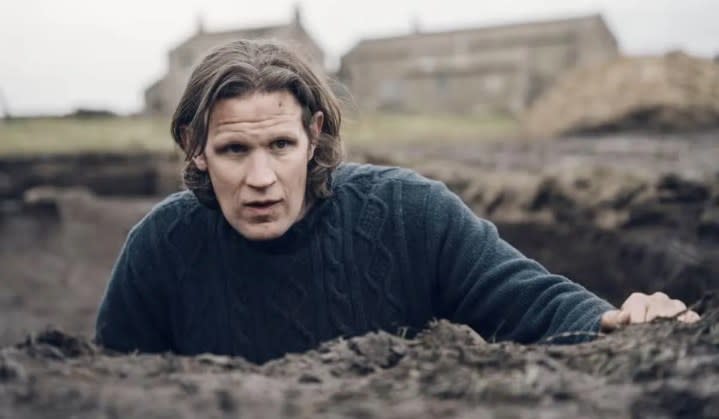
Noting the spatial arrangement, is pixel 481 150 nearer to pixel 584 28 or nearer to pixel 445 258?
pixel 445 258

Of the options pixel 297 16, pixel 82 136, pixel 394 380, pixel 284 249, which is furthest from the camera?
pixel 297 16

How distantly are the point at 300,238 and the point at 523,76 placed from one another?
27105 mm

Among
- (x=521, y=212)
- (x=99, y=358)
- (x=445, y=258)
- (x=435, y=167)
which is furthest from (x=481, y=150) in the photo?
(x=99, y=358)

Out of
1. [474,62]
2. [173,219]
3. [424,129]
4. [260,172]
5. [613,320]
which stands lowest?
[424,129]

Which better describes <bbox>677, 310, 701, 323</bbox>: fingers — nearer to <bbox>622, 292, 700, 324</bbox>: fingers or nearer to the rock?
<bbox>622, 292, 700, 324</bbox>: fingers

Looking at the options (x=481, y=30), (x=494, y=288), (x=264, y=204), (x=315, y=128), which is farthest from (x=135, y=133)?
(x=481, y=30)

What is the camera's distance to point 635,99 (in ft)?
51.0

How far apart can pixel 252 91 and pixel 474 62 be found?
104 ft

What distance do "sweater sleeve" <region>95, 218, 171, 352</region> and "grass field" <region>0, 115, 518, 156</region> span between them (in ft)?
27.2

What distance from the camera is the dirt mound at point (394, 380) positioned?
1610 millimetres

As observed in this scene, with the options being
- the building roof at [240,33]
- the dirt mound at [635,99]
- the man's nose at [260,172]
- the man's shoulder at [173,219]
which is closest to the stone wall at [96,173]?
the dirt mound at [635,99]

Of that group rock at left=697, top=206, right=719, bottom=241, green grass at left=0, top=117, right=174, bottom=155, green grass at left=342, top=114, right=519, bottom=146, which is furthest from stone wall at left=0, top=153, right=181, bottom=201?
rock at left=697, top=206, right=719, bottom=241

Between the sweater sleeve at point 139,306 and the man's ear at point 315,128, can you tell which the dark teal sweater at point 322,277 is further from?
the man's ear at point 315,128

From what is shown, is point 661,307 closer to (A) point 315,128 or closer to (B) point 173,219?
(A) point 315,128
